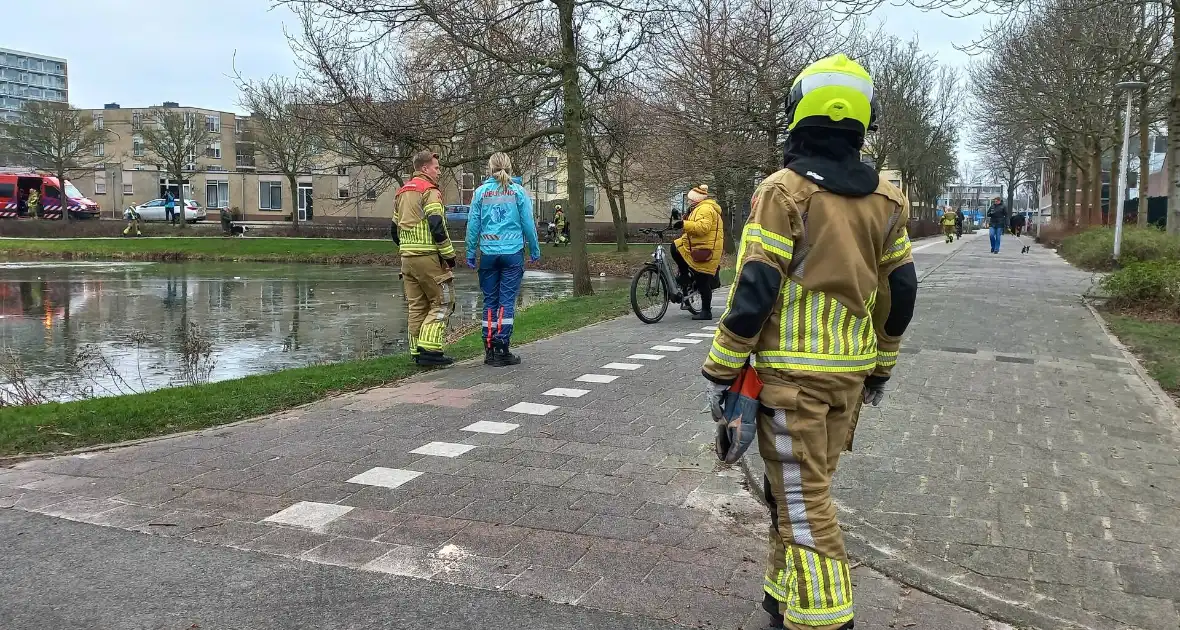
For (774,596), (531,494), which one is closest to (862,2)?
(531,494)

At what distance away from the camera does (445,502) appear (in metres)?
4.16

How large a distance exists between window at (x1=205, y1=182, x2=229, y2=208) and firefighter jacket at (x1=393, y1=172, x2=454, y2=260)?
60.3m

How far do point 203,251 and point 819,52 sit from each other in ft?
82.6

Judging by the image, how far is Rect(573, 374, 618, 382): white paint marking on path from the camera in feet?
23.9

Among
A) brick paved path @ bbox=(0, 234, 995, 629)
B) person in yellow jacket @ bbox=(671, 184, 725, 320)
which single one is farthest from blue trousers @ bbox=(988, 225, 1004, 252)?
brick paved path @ bbox=(0, 234, 995, 629)

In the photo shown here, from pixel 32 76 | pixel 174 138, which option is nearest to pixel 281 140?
pixel 174 138

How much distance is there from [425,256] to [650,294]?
4273 mm

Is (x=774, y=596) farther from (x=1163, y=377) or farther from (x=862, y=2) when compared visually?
(x=862, y=2)

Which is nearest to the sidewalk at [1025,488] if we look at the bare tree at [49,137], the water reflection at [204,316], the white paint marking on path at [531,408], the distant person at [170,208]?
the white paint marking on path at [531,408]

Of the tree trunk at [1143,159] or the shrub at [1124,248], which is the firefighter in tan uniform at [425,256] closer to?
the shrub at [1124,248]

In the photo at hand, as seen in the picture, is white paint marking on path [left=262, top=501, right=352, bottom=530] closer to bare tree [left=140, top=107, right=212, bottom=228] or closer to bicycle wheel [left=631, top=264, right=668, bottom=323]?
bicycle wheel [left=631, top=264, right=668, bottom=323]

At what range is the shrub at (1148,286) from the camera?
1162cm

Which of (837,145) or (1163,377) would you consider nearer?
(837,145)

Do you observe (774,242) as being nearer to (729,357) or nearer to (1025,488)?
(729,357)
